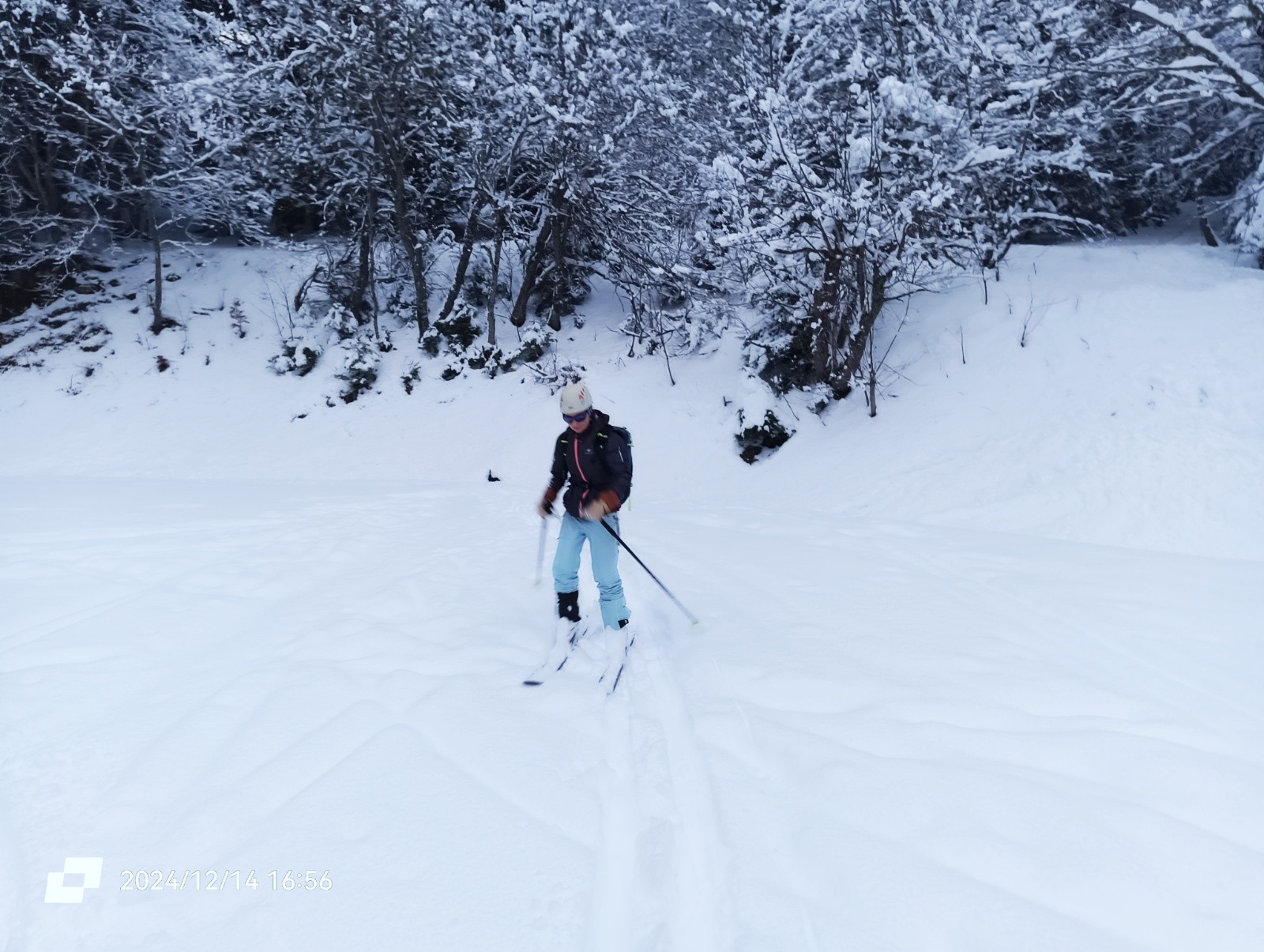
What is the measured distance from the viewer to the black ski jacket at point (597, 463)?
13.3ft

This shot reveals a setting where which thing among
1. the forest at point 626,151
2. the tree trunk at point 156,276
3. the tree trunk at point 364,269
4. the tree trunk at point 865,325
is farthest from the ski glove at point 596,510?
the tree trunk at point 156,276

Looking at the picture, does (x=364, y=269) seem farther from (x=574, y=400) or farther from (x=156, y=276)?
(x=574, y=400)

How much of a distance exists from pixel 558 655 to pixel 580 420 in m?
1.57

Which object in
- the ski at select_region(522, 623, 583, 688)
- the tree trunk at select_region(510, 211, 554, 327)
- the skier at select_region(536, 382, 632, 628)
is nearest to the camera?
the ski at select_region(522, 623, 583, 688)

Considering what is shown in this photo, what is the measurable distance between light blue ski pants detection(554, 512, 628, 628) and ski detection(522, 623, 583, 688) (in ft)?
0.84

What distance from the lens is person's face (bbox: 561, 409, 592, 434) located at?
3.99m

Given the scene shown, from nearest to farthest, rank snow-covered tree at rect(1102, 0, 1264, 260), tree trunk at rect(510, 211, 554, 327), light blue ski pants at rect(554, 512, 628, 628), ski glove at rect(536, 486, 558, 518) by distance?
light blue ski pants at rect(554, 512, 628, 628), ski glove at rect(536, 486, 558, 518), snow-covered tree at rect(1102, 0, 1264, 260), tree trunk at rect(510, 211, 554, 327)

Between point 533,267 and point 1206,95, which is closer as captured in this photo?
point 1206,95

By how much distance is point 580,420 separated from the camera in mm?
4031

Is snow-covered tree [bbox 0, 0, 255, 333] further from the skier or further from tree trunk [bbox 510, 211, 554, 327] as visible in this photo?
the skier

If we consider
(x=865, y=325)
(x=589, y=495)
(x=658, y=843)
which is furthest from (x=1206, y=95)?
(x=658, y=843)

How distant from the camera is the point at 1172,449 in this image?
23.4 feet

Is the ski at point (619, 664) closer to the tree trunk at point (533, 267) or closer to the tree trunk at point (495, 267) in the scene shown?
the tree trunk at point (495, 267)

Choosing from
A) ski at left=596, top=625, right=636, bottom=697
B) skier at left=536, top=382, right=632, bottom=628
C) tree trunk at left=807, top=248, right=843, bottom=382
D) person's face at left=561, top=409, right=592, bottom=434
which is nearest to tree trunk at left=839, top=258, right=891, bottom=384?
tree trunk at left=807, top=248, right=843, bottom=382
